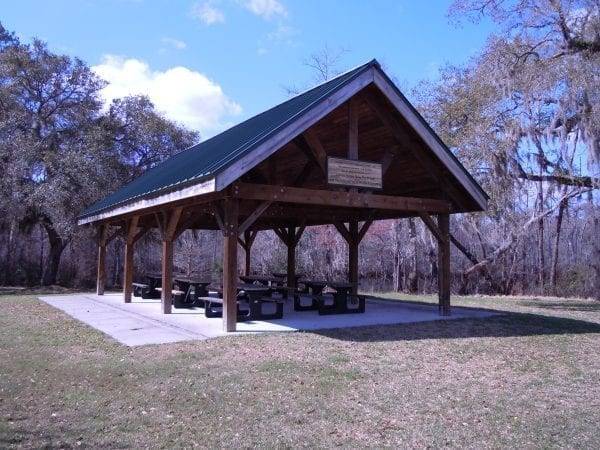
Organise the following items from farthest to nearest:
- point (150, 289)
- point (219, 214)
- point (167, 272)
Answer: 1. point (150, 289)
2. point (167, 272)
3. point (219, 214)

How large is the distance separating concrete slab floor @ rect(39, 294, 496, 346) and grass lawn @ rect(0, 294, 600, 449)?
577 mm

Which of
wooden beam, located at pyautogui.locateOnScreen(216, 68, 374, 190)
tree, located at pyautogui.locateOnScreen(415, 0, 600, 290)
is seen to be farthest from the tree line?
wooden beam, located at pyautogui.locateOnScreen(216, 68, 374, 190)

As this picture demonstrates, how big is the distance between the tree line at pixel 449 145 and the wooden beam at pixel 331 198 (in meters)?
6.11

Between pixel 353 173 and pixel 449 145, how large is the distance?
10.1m

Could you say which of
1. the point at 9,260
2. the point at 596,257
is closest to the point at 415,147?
the point at 596,257

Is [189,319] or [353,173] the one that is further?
[189,319]

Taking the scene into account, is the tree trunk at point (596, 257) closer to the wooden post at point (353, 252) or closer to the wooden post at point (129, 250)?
the wooden post at point (353, 252)

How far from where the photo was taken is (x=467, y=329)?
8984mm

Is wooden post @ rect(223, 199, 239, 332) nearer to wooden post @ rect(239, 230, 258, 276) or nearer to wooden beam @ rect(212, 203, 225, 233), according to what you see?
wooden beam @ rect(212, 203, 225, 233)

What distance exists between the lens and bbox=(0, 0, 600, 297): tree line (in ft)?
48.6

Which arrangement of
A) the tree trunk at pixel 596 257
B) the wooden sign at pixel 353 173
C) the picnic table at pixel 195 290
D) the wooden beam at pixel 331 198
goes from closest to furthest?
the wooden beam at pixel 331 198
the wooden sign at pixel 353 173
the picnic table at pixel 195 290
the tree trunk at pixel 596 257

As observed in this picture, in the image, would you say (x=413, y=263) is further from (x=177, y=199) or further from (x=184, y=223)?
(x=177, y=199)

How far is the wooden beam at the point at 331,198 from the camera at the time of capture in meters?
8.23

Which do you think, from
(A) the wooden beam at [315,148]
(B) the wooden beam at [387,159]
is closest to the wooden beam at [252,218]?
(A) the wooden beam at [315,148]
